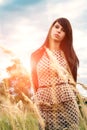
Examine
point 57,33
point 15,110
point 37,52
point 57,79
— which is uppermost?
point 57,33

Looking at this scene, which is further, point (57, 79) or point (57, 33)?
point (57, 33)

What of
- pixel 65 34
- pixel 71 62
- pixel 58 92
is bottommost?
pixel 58 92

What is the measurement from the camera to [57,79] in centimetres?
417

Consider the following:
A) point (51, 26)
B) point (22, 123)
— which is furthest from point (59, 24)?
point (22, 123)

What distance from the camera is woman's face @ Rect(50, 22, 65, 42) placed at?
4340 millimetres

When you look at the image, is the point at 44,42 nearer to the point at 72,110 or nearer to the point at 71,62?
the point at 71,62

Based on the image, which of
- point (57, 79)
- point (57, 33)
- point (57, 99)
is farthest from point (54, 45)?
point (57, 99)

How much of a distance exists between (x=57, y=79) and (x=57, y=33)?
0.50 m

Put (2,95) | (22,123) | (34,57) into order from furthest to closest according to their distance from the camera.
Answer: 1. (34,57)
2. (22,123)
3. (2,95)

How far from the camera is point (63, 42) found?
4508mm

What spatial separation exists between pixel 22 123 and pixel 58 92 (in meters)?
1.09

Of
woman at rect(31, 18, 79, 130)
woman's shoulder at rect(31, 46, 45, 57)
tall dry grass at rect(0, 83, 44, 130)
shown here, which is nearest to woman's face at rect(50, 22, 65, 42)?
woman at rect(31, 18, 79, 130)

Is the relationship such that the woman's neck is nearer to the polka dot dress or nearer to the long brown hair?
the long brown hair

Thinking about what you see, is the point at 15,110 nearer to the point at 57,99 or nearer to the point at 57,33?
the point at 57,99
